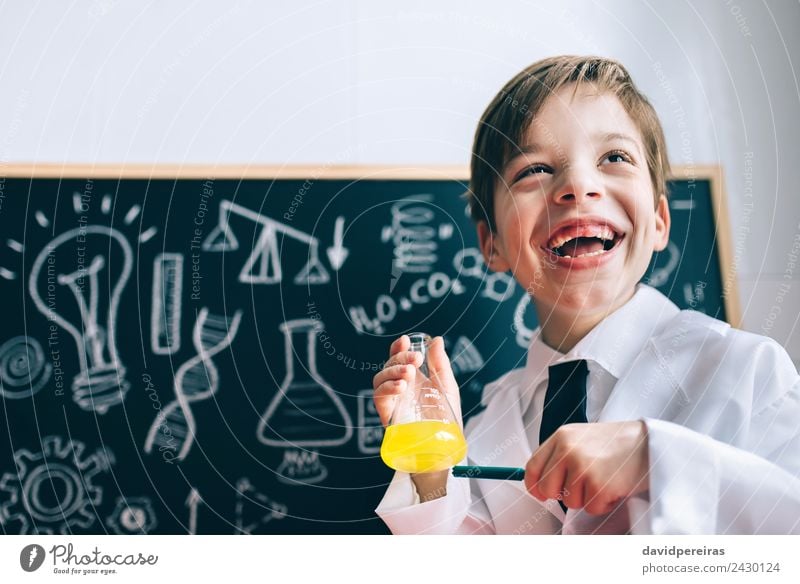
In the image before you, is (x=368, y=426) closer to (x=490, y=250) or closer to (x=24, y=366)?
(x=490, y=250)

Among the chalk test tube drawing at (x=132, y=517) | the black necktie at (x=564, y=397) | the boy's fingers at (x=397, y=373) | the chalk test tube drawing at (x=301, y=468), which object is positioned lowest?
the chalk test tube drawing at (x=132, y=517)

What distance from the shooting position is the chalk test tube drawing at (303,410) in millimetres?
1114

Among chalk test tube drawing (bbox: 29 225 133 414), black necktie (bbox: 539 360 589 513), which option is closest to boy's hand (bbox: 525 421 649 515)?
black necktie (bbox: 539 360 589 513)

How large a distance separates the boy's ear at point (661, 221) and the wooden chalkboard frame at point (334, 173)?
0.11 m

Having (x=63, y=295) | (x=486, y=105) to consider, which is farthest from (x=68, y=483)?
(x=486, y=105)

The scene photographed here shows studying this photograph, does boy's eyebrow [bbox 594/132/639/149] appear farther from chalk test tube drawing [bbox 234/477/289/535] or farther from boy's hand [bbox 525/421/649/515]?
chalk test tube drawing [bbox 234/477/289/535]

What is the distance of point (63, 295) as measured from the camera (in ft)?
Result: 3.65

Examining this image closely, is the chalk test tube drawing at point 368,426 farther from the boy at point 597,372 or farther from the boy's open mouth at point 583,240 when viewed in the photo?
the boy's open mouth at point 583,240

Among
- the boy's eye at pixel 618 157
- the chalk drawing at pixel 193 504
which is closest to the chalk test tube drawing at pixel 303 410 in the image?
the chalk drawing at pixel 193 504

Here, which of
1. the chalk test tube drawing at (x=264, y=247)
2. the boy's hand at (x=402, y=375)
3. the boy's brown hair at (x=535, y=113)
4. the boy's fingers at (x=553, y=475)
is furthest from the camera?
the chalk test tube drawing at (x=264, y=247)

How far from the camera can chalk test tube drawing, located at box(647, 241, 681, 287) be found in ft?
3.84

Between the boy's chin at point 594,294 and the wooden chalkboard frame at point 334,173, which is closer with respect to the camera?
the boy's chin at point 594,294
